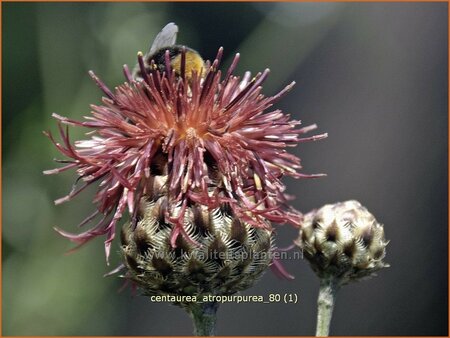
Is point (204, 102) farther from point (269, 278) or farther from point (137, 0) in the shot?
point (269, 278)

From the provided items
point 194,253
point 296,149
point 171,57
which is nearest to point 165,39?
point 171,57

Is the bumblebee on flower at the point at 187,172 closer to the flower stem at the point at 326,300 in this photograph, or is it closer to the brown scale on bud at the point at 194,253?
the brown scale on bud at the point at 194,253

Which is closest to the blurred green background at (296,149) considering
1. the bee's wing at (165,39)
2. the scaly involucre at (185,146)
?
the bee's wing at (165,39)

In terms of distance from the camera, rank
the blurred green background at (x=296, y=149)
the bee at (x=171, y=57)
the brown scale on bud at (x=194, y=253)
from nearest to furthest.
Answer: the brown scale on bud at (x=194, y=253), the bee at (x=171, y=57), the blurred green background at (x=296, y=149)

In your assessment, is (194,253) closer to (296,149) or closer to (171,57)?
(171,57)

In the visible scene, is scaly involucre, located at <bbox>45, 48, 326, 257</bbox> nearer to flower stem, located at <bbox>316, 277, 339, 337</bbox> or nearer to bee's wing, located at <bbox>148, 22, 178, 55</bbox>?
bee's wing, located at <bbox>148, 22, 178, 55</bbox>

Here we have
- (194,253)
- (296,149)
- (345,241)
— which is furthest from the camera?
(296,149)

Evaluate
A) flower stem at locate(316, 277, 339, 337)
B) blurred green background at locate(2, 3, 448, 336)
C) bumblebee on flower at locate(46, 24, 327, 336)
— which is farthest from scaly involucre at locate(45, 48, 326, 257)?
blurred green background at locate(2, 3, 448, 336)
